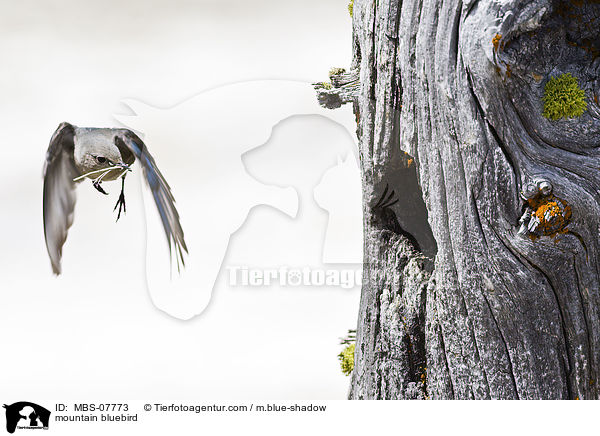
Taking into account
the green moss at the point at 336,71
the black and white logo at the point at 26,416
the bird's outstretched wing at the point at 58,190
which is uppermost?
the green moss at the point at 336,71

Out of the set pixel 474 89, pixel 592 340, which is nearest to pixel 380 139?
pixel 474 89

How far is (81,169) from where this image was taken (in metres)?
3.62

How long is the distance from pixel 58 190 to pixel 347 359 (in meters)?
2.25

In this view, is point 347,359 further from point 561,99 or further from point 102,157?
point 561,99

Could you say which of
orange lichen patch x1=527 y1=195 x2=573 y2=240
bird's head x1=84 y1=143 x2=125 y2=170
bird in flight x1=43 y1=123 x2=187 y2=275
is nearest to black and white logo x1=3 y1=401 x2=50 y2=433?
bird in flight x1=43 y1=123 x2=187 y2=275

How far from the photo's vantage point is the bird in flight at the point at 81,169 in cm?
362

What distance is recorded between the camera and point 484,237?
258 cm

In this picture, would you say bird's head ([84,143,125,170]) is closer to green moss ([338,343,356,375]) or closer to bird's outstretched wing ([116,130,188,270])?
bird's outstretched wing ([116,130,188,270])

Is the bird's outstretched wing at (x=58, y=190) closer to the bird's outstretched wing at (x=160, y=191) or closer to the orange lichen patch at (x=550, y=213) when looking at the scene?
the bird's outstretched wing at (x=160, y=191)

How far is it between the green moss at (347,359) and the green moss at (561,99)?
2.12 meters

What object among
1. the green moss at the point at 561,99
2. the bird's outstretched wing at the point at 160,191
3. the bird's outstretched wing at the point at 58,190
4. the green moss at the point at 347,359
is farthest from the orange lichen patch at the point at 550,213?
the bird's outstretched wing at the point at 58,190

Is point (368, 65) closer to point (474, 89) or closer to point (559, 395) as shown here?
point (474, 89)

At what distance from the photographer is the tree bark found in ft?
8.04

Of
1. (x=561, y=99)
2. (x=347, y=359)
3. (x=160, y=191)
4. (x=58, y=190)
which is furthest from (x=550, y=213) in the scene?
(x=58, y=190)
